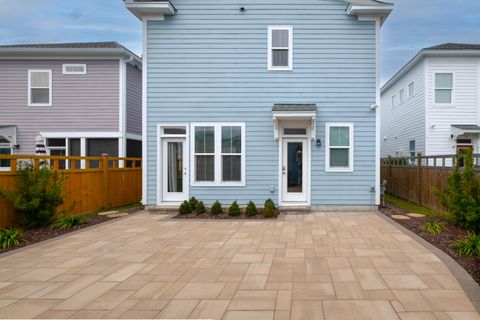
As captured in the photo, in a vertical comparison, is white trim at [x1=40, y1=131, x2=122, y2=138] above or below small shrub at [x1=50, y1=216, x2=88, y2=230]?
above

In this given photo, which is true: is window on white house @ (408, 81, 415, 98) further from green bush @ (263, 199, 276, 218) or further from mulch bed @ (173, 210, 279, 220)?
green bush @ (263, 199, 276, 218)

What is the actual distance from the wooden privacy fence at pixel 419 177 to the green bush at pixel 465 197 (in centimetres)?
67

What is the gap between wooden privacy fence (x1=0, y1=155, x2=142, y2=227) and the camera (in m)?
9.48

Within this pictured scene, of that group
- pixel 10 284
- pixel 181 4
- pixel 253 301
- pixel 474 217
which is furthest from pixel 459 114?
pixel 10 284

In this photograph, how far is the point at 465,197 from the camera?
29.2 feet

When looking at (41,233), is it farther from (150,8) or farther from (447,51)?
(447,51)

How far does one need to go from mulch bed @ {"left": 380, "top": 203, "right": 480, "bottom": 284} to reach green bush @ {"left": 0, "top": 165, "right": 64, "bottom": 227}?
821cm

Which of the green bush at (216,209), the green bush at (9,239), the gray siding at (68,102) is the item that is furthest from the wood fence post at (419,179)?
the green bush at (9,239)

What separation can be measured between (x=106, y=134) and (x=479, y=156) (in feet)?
43.2

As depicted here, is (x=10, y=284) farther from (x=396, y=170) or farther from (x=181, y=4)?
(x=396, y=170)

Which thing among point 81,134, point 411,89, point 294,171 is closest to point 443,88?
point 411,89

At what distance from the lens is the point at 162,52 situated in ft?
43.2

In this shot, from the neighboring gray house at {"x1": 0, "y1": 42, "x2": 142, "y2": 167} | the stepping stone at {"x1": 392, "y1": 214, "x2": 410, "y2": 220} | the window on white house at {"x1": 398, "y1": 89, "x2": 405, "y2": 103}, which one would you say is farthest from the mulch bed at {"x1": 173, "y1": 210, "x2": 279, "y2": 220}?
the window on white house at {"x1": 398, "y1": 89, "x2": 405, "y2": 103}

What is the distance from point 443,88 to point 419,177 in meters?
6.46
